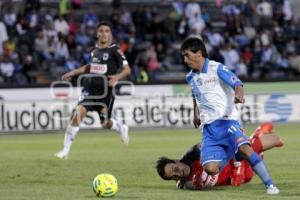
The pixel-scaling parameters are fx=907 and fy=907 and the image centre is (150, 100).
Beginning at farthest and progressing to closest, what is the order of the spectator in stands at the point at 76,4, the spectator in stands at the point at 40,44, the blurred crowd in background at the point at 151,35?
the spectator in stands at the point at 76,4 → the spectator in stands at the point at 40,44 → the blurred crowd in background at the point at 151,35

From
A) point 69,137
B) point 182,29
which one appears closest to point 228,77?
point 69,137

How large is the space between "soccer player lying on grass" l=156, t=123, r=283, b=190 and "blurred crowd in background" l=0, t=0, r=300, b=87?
52.0ft

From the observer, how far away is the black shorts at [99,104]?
18.0 m

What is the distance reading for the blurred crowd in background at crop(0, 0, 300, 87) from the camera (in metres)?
30.0

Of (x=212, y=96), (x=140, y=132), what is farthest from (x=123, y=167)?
(x=140, y=132)

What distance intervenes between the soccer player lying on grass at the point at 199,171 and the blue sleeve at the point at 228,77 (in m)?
1.26

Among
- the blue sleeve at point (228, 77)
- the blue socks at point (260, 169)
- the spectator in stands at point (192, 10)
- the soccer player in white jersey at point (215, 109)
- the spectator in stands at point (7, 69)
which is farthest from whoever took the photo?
the spectator in stands at point (192, 10)

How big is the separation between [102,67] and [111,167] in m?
3.41

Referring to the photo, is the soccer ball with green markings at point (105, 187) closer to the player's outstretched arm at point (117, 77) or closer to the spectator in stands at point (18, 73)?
the player's outstretched arm at point (117, 77)

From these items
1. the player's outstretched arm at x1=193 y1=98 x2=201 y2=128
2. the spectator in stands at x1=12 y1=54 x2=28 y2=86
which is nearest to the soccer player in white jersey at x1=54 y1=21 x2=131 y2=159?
the player's outstretched arm at x1=193 y1=98 x2=201 y2=128

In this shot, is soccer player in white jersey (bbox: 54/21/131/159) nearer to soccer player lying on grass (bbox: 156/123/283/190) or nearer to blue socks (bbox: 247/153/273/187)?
soccer player lying on grass (bbox: 156/123/283/190)

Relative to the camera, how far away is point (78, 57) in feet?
99.6

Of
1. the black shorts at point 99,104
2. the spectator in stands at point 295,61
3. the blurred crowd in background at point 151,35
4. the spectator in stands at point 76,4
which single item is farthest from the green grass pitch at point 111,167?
the spectator in stands at point 76,4

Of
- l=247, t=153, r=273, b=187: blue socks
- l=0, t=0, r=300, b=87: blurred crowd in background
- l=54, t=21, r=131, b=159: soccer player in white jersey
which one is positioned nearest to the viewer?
l=247, t=153, r=273, b=187: blue socks
